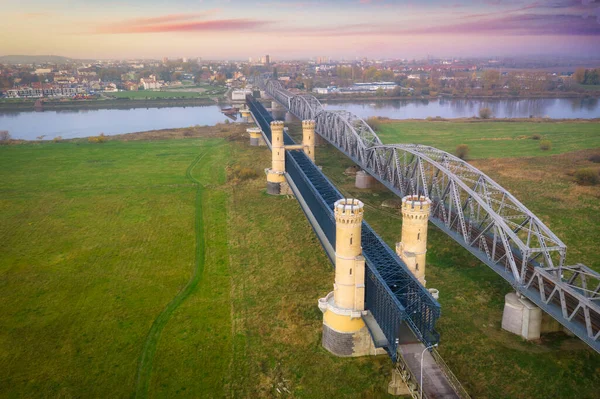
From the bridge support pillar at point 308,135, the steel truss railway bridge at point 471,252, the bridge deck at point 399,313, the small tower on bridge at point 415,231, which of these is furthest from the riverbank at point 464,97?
the bridge deck at point 399,313

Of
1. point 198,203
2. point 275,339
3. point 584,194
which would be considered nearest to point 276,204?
point 198,203

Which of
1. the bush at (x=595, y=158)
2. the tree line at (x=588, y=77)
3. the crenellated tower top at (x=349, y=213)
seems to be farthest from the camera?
the tree line at (x=588, y=77)

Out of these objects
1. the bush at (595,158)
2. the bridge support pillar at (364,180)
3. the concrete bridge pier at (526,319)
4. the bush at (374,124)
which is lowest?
the concrete bridge pier at (526,319)

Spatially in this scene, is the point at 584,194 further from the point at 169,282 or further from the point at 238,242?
the point at 169,282

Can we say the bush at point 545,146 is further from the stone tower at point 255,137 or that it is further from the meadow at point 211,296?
the stone tower at point 255,137

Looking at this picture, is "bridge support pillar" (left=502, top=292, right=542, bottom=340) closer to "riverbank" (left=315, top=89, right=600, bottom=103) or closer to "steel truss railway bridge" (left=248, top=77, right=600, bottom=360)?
"steel truss railway bridge" (left=248, top=77, right=600, bottom=360)

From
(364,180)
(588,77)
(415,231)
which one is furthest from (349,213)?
(588,77)

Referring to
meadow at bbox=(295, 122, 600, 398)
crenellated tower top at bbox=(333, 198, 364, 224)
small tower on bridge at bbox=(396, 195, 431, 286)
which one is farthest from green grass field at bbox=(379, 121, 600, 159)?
crenellated tower top at bbox=(333, 198, 364, 224)

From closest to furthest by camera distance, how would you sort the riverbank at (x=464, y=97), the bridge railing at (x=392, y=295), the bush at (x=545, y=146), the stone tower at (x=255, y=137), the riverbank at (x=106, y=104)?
the bridge railing at (x=392, y=295) < the bush at (x=545, y=146) < the stone tower at (x=255, y=137) < the riverbank at (x=106, y=104) < the riverbank at (x=464, y=97)
